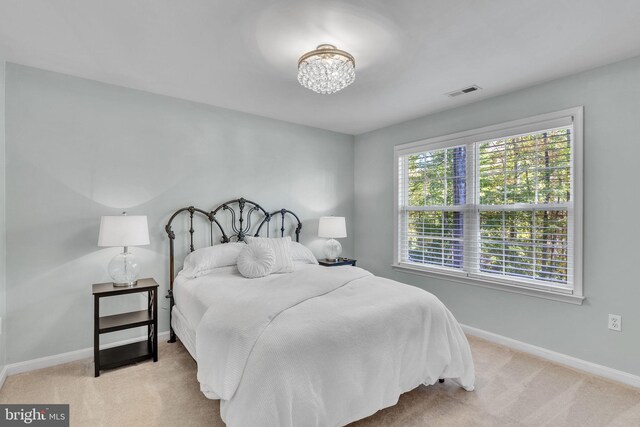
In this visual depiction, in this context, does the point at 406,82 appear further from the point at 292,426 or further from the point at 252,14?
the point at 292,426

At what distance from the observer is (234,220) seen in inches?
146

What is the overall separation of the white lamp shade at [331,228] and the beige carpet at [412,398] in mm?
2095

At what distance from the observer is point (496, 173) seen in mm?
3250

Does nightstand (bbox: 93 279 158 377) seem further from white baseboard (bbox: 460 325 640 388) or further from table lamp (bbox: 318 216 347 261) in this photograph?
white baseboard (bbox: 460 325 640 388)

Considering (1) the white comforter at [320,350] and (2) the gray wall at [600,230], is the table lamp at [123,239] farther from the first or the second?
(2) the gray wall at [600,230]

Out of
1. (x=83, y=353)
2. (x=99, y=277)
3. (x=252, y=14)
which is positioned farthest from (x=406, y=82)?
(x=83, y=353)

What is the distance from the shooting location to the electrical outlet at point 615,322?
2510 mm

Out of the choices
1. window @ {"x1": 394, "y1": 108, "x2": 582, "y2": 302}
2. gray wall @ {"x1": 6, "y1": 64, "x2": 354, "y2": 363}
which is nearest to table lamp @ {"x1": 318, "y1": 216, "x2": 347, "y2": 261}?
window @ {"x1": 394, "y1": 108, "x2": 582, "y2": 302}

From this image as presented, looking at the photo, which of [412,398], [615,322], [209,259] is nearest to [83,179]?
[209,259]

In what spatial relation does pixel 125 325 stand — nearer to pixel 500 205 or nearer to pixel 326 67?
pixel 326 67

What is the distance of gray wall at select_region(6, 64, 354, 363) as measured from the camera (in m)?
2.59

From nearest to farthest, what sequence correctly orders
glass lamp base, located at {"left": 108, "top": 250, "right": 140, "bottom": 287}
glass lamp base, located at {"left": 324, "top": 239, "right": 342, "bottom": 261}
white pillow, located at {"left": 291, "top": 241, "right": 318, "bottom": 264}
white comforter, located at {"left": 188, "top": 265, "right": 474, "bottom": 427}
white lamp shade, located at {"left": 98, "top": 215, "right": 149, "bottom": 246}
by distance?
1. white comforter, located at {"left": 188, "top": 265, "right": 474, "bottom": 427}
2. white lamp shade, located at {"left": 98, "top": 215, "right": 149, "bottom": 246}
3. glass lamp base, located at {"left": 108, "top": 250, "right": 140, "bottom": 287}
4. white pillow, located at {"left": 291, "top": 241, "right": 318, "bottom": 264}
5. glass lamp base, located at {"left": 324, "top": 239, "right": 342, "bottom": 261}

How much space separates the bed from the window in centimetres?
125

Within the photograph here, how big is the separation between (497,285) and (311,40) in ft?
9.34
